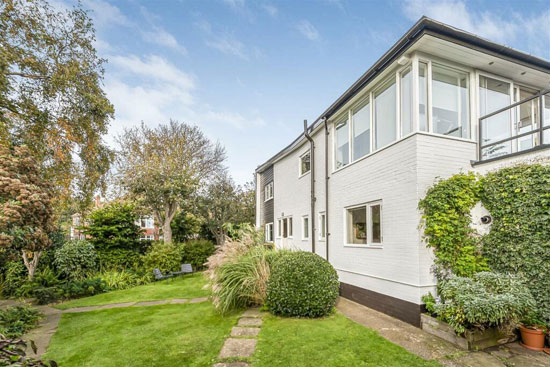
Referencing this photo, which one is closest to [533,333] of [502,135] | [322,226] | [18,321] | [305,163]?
[502,135]

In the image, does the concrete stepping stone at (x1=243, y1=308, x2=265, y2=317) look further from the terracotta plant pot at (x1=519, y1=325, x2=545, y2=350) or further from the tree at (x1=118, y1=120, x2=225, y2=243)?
the tree at (x1=118, y1=120, x2=225, y2=243)

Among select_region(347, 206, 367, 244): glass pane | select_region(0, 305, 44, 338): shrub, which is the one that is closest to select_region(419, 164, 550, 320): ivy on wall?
select_region(347, 206, 367, 244): glass pane

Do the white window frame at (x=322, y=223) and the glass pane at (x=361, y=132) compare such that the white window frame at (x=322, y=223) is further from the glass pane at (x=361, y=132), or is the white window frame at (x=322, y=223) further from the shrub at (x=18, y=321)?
the shrub at (x=18, y=321)

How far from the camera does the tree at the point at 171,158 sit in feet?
52.2

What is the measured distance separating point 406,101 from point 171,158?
1813cm

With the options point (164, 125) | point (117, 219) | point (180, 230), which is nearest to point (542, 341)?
point (117, 219)

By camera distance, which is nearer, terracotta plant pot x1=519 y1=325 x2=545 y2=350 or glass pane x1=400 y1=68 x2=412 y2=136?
terracotta plant pot x1=519 y1=325 x2=545 y2=350

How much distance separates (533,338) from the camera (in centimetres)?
468

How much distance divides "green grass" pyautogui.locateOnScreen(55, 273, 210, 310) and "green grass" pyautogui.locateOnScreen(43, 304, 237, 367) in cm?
135

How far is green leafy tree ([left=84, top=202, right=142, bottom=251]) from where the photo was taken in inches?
504

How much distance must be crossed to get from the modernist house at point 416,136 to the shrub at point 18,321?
25.3 ft

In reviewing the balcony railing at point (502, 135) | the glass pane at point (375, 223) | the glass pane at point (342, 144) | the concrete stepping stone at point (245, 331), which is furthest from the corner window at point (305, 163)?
the concrete stepping stone at point (245, 331)

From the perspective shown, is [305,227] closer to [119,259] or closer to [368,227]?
[368,227]

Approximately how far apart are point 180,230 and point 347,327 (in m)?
15.5
